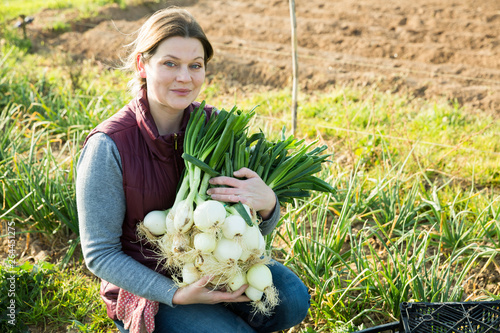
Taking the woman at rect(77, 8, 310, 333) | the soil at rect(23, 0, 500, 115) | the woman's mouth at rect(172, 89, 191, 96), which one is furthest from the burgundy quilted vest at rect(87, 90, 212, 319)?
Result: the soil at rect(23, 0, 500, 115)

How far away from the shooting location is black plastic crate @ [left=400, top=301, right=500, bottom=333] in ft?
5.27

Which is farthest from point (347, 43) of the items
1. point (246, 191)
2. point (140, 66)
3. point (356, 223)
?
point (246, 191)

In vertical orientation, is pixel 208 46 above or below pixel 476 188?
above

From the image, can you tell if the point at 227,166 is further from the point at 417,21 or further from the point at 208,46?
the point at 417,21

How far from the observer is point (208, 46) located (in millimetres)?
1935

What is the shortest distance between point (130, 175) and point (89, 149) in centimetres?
17

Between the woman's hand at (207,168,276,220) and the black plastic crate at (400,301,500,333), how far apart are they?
62 cm

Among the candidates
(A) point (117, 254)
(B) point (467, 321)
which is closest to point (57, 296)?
(A) point (117, 254)

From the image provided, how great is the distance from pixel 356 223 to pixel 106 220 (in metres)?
1.68

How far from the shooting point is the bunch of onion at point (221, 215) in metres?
1.60

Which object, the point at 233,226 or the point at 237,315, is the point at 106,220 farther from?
the point at 237,315

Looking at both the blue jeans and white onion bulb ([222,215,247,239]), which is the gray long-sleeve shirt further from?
white onion bulb ([222,215,247,239])

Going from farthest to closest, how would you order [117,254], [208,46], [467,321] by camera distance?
[208,46] < [117,254] < [467,321]

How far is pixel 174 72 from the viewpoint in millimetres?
1805
